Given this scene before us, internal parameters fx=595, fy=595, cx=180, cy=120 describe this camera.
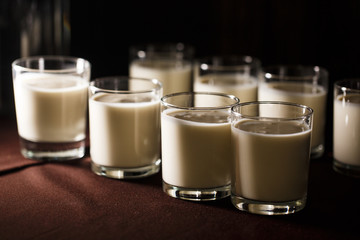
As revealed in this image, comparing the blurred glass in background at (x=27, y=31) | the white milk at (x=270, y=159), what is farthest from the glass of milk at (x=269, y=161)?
the blurred glass in background at (x=27, y=31)

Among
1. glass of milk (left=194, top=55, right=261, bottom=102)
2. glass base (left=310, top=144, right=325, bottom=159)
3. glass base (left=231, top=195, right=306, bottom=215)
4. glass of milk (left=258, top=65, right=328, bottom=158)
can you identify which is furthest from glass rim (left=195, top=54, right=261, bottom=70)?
glass base (left=231, top=195, right=306, bottom=215)

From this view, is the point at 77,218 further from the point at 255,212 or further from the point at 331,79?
the point at 331,79

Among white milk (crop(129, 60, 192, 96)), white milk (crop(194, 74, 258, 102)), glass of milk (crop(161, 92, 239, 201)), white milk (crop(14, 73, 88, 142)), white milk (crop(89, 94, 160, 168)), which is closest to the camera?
glass of milk (crop(161, 92, 239, 201))

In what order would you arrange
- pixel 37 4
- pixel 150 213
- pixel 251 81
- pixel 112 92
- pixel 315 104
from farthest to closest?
pixel 37 4, pixel 251 81, pixel 315 104, pixel 112 92, pixel 150 213

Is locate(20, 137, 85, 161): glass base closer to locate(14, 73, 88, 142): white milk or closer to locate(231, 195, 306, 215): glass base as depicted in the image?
locate(14, 73, 88, 142): white milk

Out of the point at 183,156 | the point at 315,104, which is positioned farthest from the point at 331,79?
the point at 183,156

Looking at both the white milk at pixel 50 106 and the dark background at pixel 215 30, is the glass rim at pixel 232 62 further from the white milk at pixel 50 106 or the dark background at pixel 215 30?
the white milk at pixel 50 106
